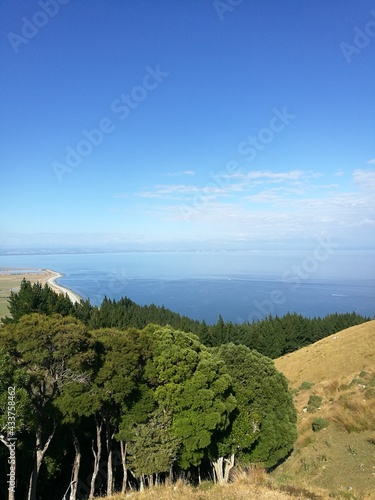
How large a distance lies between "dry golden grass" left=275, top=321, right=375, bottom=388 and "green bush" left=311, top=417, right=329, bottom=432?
280 inches

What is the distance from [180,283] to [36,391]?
137 meters

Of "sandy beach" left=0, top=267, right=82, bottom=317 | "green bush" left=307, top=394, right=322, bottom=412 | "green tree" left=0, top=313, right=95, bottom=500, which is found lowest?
"sandy beach" left=0, top=267, right=82, bottom=317

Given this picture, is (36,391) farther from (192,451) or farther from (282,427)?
(282,427)

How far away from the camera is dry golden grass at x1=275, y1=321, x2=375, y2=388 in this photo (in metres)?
24.5

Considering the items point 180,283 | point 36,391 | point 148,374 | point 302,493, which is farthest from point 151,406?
point 180,283

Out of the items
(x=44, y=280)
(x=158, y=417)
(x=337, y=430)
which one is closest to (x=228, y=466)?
(x=158, y=417)

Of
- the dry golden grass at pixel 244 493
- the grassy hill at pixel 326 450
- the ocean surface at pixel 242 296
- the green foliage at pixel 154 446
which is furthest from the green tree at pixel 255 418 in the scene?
the ocean surface at pixel 242 296

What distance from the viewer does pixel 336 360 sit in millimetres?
27219

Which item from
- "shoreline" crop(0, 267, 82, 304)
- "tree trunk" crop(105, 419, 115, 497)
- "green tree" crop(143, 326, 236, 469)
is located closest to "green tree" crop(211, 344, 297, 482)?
"green tree" crop(143, 326, 236, 469)

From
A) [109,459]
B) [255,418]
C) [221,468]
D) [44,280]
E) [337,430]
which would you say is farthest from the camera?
[44,280]

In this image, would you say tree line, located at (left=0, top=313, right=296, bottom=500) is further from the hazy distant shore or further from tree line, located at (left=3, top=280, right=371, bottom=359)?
the hazy distant shore

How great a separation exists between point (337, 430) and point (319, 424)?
3.19ft

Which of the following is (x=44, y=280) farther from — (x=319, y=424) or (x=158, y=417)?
(x=319, y=424)

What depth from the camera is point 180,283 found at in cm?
14750
